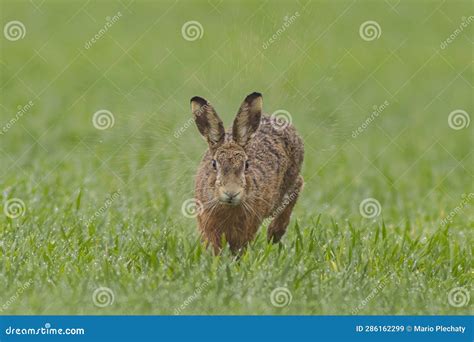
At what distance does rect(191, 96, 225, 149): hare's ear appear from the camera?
6.44 metres

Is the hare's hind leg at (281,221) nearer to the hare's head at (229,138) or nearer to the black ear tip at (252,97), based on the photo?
the hare's head at (229,138)

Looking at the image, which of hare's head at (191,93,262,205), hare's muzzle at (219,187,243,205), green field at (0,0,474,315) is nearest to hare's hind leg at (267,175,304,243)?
green field at (0,0,474,315)

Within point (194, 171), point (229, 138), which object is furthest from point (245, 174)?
point (194, 171)

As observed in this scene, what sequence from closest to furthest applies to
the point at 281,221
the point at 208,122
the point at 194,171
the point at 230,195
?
1. the point at 230,195
2. the point at 208,122
3. the point at 194,171
4. the point at 281,221

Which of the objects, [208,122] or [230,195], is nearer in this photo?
[230,195]

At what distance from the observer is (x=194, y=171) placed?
23.4 feet

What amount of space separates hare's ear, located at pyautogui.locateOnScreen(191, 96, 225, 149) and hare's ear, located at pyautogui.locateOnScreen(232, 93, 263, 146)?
102 millimetres

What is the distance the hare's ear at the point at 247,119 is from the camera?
21.2 feet

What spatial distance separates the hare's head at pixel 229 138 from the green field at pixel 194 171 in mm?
609

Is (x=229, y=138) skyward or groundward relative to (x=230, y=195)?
skyward

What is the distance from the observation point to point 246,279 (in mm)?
6246

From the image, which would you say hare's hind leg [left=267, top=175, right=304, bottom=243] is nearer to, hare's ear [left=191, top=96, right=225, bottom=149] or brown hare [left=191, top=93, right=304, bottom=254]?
brown hare [left=191, top=93, right=304, bottom=254]

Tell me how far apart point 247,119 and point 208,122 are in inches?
10.5

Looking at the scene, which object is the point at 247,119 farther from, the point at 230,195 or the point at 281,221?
the point at 281,221
